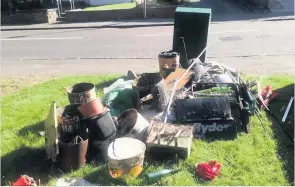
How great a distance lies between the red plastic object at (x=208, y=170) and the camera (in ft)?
16.0

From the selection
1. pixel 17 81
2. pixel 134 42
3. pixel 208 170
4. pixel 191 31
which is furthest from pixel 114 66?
pixel 208 170

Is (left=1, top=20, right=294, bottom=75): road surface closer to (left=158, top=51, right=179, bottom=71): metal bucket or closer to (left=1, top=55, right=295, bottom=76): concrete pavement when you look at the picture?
(left=1, top=55, right=295, bottom=76): concrete pavement

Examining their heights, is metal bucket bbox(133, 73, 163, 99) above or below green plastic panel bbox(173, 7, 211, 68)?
below

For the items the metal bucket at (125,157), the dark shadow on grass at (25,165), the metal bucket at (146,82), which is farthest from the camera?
the metal bucket at (146,82)

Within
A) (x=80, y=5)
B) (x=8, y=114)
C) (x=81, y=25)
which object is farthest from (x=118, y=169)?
(x=80, y=5)

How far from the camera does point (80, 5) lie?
25.7 meters

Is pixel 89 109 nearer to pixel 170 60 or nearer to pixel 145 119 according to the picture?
pixel 145 119

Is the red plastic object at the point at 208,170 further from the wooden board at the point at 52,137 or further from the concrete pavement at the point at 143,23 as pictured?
the concrete pavement at the point at 143,23

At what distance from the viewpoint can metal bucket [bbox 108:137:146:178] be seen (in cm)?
483

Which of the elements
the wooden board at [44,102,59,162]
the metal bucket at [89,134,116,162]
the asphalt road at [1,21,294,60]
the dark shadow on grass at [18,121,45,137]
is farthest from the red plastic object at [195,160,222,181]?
the asphalt road at [1,21,294,60]

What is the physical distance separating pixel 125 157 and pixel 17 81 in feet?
18.4

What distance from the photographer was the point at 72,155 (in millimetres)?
5172

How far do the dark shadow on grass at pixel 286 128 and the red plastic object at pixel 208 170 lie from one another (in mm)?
910

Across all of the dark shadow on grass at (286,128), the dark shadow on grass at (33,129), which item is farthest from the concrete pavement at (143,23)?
the dark shadow on grass at (33,129)
